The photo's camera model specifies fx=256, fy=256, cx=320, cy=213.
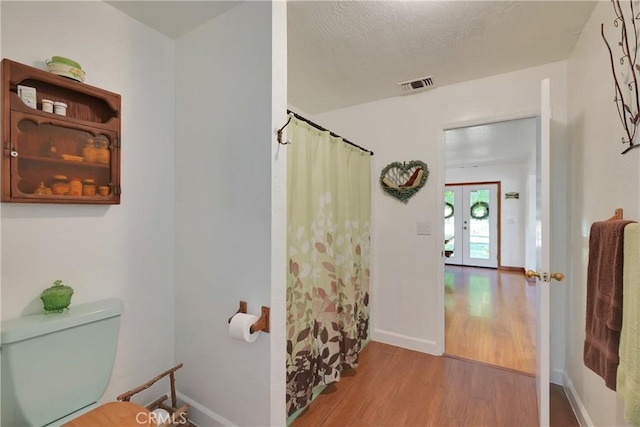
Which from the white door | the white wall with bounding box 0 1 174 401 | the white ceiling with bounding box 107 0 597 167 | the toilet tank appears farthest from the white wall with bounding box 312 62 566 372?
the toilet tank

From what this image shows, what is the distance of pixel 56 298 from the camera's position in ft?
3.66

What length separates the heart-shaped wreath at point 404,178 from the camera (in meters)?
2.40

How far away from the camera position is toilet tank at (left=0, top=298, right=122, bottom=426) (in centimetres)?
99

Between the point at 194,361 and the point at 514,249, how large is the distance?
6747 mm

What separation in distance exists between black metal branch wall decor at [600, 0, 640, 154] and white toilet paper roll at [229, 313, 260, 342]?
1.77m

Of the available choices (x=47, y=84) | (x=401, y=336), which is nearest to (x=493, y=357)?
(x=401, y=336)

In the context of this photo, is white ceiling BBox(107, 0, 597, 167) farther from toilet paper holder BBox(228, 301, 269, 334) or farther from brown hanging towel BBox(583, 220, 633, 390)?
toilet paper holder BBox(228, 301, 269, 334)

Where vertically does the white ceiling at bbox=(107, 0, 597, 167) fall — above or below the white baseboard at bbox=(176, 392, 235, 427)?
above

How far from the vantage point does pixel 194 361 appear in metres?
1.54

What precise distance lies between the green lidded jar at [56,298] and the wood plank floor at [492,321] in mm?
2798

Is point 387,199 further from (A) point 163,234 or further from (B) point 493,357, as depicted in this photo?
(A) point 163,234

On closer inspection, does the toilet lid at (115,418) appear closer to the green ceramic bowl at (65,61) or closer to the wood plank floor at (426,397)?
the wood plank floor at (426,397)

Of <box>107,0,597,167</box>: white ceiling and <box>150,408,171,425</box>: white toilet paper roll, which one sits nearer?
<box>150,408,171,425</box>: white toilet paper roll

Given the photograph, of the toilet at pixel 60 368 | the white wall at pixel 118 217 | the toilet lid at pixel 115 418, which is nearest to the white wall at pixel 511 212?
the white wall at pixel 118 217
